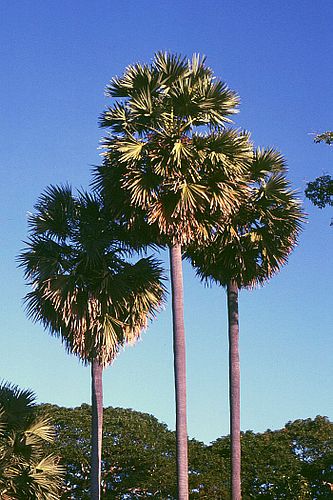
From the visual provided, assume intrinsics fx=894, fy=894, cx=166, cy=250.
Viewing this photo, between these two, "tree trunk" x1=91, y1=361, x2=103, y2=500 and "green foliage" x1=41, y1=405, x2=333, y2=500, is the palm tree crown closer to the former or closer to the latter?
"tree trunk" x1=91, y1=361, x2=103, y2=500

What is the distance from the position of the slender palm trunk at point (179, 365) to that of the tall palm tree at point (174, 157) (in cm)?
2

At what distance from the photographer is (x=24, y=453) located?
2019 centimetres

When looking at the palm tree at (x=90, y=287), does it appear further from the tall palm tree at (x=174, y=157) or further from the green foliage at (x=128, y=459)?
the green foliage at (x=128, y=459)

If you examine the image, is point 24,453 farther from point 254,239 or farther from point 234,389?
point 254,239

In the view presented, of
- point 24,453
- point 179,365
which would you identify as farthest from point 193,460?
point 179,365

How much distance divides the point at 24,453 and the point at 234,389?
5.15 metres

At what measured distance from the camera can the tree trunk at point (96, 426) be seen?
20938 millimetres

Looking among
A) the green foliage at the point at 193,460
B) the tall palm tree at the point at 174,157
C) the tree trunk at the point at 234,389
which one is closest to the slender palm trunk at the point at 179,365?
the tall palm tree at the point at 174,157

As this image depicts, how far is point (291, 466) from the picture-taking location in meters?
34.4

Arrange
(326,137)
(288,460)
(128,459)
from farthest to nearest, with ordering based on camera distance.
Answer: (128,459) < (288,460) < (326,137)

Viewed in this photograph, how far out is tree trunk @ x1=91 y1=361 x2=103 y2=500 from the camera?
20938 millimetres

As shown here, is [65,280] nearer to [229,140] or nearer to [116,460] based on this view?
[229,140]

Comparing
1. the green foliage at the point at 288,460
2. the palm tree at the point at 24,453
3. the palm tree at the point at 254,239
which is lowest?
the palm tree at the point at 24,453

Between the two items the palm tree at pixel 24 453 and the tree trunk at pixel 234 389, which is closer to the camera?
the palm tree at pixel 24 453
